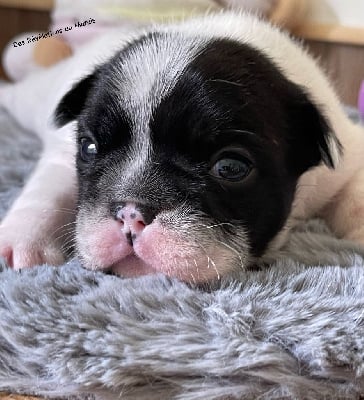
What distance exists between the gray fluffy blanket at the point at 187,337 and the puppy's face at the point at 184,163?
0.18 ft

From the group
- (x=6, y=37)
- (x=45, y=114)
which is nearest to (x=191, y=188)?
(x=45, y=114)

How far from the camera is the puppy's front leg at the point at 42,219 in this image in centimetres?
112

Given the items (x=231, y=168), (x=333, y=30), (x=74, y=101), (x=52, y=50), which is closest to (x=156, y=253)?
(x=231, y=168)

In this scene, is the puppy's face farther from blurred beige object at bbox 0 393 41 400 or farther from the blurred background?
the blurred background

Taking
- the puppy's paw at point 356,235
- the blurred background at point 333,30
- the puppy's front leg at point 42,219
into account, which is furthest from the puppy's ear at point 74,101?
the blurred background at point 333,30

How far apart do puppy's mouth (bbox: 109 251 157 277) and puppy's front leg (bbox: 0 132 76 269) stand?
Answer: 0.18m

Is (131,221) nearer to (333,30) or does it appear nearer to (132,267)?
(132,267)

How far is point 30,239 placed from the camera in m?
1.13

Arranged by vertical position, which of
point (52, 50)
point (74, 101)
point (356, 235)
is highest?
point (74, 101)

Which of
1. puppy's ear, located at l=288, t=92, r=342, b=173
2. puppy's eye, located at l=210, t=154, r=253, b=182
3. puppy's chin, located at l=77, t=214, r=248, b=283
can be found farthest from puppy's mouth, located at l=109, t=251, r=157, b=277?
puppy's ear, located at l=288, t=92, r=342, b=173

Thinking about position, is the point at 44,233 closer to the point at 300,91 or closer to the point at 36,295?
the point at 36,295

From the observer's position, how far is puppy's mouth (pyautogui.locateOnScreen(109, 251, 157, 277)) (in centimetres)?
96

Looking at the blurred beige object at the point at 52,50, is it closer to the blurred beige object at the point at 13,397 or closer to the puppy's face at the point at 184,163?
the puppy's face at the point at 184,163

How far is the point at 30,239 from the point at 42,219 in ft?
0.21
